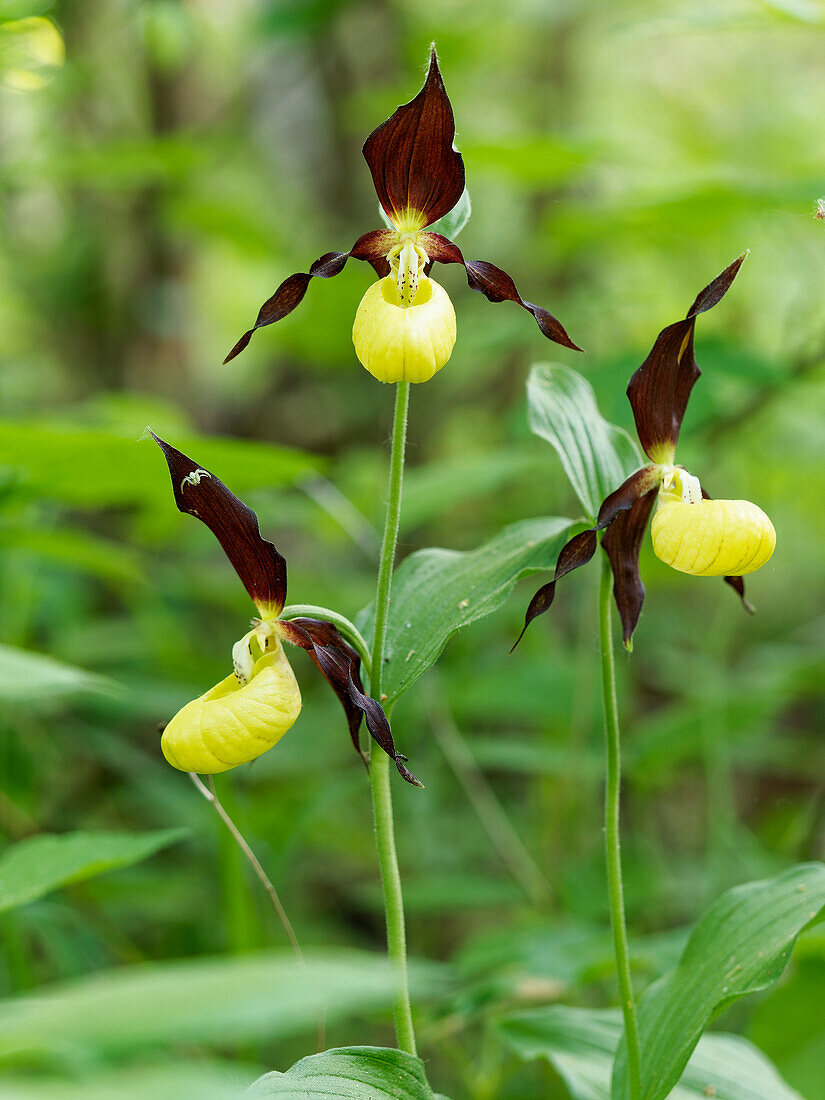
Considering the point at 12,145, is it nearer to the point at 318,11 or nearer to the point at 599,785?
the point at 318,11

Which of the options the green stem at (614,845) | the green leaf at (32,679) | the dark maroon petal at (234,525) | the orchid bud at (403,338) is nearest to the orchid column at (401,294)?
the orchid bud at (403,338)

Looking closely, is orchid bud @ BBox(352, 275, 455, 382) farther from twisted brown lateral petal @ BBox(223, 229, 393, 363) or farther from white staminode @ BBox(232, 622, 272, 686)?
white staminode @ BBox(232, 622, 272, 686)

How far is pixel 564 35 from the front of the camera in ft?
11.9

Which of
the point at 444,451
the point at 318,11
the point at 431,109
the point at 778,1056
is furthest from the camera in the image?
the point at 444,451

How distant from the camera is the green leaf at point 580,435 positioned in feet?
3.09

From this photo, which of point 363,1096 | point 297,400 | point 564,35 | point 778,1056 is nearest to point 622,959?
point 363,1096

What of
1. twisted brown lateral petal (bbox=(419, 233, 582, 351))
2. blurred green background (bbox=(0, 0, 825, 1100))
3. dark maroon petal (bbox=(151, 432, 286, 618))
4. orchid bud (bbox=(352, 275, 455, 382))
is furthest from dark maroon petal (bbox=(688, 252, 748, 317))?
blurred green background (bbox=(0, 0, 825, 1100))

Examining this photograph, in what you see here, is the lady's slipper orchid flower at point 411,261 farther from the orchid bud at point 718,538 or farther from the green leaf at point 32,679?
the green leaf at point 32,679

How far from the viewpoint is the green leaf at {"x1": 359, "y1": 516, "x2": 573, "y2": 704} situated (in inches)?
33.6

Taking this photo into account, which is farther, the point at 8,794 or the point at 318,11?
the point at 318,11

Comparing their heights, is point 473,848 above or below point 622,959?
below

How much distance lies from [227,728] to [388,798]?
18 centimetres

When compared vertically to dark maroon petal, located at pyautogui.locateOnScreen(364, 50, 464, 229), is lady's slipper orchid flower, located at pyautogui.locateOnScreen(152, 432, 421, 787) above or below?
below

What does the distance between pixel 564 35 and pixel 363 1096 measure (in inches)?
154
